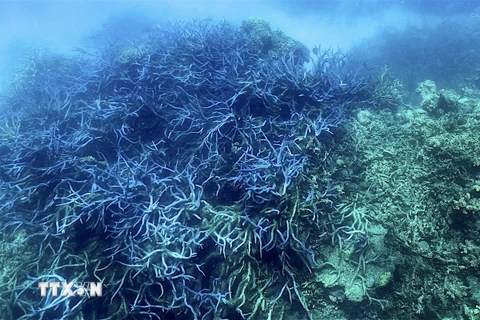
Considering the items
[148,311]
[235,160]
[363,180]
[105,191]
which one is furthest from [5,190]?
[363,180]

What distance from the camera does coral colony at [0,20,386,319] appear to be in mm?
2951

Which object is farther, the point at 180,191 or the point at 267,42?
the point at 267,42

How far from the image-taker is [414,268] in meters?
2.65

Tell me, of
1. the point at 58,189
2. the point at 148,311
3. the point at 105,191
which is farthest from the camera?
the point at 58,189

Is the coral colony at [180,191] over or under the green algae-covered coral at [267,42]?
under

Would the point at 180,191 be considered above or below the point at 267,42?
below

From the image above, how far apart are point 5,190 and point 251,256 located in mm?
3202

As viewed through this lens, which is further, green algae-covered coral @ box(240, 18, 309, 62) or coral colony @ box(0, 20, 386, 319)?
green algae-covered coral @ box(240, 18, 309, 62)

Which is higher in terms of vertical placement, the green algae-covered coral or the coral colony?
the green algae-covered coral

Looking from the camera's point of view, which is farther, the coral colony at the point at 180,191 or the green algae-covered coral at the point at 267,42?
the green algae-covered coral at the point at 267,42

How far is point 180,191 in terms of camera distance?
3.34m

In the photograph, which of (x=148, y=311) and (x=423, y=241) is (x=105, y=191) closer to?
(x=148, y=311)

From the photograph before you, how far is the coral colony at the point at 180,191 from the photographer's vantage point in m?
2.95

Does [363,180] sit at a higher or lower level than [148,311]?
higher
